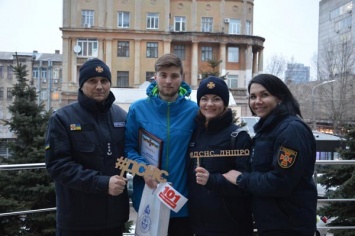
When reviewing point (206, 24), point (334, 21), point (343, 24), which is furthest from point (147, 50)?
point (334, 21)

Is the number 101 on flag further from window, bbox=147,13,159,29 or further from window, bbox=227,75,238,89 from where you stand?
window, bbox=227,75,238,89

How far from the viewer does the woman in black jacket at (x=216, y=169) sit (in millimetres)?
3193

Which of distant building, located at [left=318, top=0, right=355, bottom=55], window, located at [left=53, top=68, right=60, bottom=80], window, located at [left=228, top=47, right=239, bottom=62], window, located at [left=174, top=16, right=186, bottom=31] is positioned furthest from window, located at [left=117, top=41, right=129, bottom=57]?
window, located at [left=53, top=68, right=60, bottom=80]

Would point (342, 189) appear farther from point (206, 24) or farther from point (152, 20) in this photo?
point (206, 24)

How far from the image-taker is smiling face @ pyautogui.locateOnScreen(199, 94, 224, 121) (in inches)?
132

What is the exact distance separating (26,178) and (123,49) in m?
41.5

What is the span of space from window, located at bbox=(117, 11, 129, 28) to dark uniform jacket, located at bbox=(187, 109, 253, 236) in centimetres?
4527

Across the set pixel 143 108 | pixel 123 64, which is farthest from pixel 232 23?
pixel 143 108

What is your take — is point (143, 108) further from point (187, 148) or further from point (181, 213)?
point (181, 213)

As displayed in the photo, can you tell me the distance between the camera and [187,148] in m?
3.46

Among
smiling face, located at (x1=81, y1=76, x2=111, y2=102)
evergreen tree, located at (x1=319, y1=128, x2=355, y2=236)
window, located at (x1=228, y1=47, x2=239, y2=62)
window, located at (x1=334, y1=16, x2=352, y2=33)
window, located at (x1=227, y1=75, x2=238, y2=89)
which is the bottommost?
evergreen tree, located at (x1=319, y1=128, x2=355, y2=236)

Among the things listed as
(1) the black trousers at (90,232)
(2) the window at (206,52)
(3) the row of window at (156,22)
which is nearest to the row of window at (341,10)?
(3) the row of window at (156,22)

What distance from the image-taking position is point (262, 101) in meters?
3.16

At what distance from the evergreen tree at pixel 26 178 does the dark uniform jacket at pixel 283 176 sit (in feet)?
14.0
